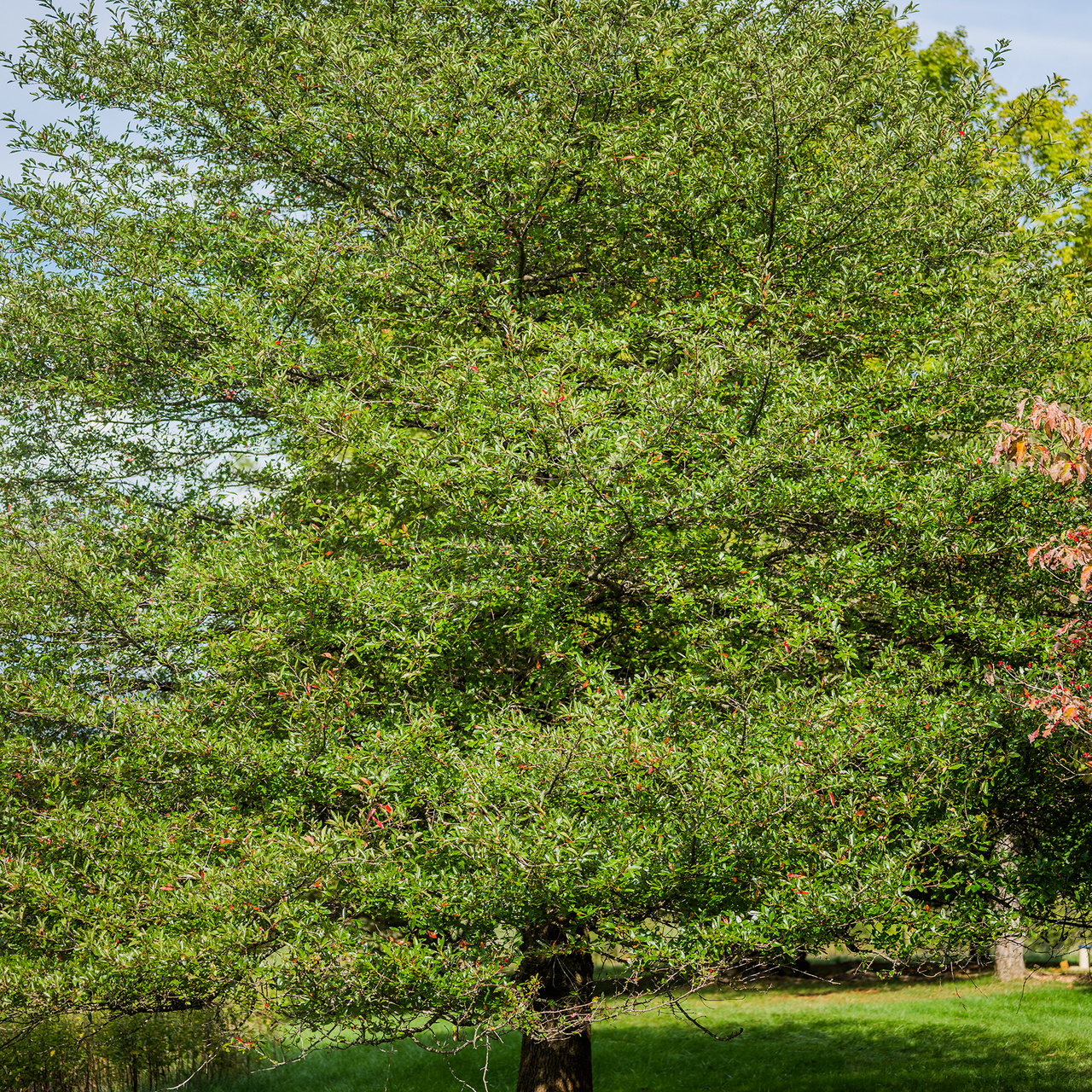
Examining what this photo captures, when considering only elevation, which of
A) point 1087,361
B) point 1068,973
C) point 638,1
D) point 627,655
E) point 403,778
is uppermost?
point 638,1

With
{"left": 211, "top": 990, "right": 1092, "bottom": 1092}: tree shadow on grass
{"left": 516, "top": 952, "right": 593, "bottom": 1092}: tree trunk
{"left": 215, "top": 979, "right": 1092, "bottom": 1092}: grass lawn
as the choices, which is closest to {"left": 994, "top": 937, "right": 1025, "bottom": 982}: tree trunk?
{"left": 215, "top": 979, "right": 1092, "bottom": 1092}: grass lawn

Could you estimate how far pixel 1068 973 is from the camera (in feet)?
67.0

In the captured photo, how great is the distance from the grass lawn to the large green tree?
5.82 meters

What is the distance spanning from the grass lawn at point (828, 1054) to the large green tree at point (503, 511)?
5821 mm

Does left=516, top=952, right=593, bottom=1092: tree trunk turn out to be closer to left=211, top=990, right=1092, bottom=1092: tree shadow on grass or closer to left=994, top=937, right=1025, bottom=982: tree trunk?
left=211, top=990, right=1092, bottom=1092: tree shadow on grass

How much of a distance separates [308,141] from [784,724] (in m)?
7.60

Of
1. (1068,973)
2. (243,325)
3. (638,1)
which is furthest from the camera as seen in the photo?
(1068,973)

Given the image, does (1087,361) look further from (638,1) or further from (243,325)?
(243,325)

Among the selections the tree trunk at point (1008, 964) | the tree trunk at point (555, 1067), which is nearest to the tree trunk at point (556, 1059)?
the tree trunk at point (555, 1067)

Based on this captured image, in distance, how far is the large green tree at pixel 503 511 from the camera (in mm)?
6945

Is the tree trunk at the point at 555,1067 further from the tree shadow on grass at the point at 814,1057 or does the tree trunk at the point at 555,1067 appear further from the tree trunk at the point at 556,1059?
the tree shadow on grass at the point at 814,1057

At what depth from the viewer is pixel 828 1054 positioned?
1547 centimetres

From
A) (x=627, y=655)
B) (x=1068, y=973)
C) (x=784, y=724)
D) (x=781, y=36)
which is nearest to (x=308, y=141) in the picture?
(x=781, y=36)

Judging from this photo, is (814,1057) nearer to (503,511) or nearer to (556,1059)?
(556,1059)
